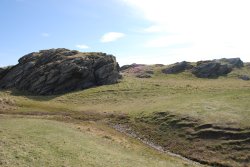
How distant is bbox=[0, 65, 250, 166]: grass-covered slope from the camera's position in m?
48.9

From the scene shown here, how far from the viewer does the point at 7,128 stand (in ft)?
152

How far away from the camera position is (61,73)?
11788cm

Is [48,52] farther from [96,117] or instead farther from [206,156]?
[206,156]

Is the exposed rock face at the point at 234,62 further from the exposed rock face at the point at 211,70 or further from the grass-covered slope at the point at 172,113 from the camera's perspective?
the grass-covered slope at the point at 172,113

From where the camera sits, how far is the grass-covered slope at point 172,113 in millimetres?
48934

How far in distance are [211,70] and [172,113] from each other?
81.3m

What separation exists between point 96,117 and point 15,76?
207 feet

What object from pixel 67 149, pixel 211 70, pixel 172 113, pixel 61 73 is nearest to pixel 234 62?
pixel 211 70

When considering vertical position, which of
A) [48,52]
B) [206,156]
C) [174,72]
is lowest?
[206,156]

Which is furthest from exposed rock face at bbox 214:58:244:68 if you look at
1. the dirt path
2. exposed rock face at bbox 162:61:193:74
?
the dirt path

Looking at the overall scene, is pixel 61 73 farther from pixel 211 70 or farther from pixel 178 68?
pixel 211 70

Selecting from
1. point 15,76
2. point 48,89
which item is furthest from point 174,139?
point 15,76

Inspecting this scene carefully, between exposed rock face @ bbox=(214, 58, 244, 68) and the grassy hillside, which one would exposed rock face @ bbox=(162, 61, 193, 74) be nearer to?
exposed rock face @ bbox=(214, 58, 244, 68)

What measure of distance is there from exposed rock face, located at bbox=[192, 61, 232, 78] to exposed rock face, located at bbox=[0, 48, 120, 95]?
37.8m
